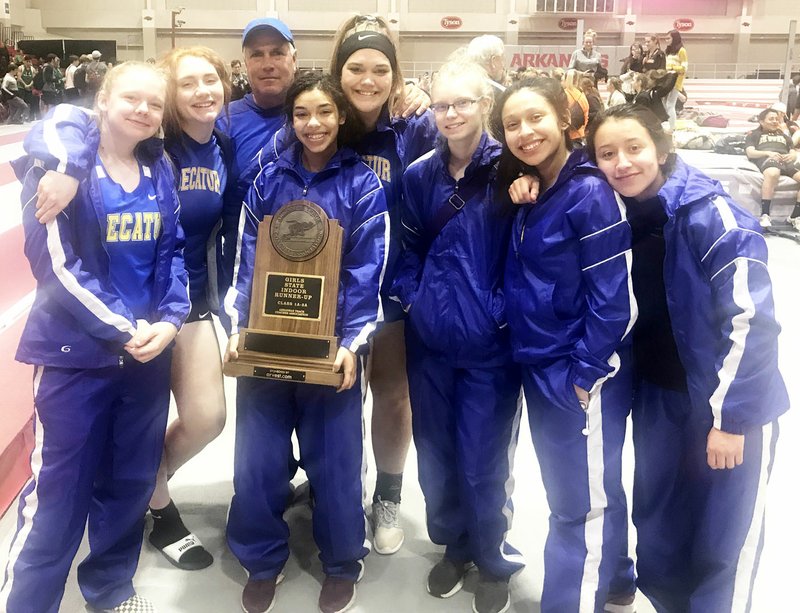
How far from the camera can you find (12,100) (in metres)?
13.7

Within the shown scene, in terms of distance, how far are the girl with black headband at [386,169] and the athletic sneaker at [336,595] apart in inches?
11.9

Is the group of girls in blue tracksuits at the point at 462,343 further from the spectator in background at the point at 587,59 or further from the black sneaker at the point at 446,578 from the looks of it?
the spectator in background at the point at 587,59

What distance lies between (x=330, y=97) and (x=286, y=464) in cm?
118

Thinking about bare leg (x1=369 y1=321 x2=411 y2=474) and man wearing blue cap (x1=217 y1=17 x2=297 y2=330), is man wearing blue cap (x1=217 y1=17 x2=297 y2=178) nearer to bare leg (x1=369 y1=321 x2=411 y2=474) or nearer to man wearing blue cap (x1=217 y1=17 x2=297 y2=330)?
man wearing blue cap (x1=217 y1=17 x2=297 y2=330)

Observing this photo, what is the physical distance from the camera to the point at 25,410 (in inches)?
113

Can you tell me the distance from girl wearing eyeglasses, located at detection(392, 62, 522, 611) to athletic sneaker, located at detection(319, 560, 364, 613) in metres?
Result: 0.29

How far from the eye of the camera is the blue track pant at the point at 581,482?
6.07 feet

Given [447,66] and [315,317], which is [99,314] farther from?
[447,66]

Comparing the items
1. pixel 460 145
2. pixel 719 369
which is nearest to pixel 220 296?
pixel 460 145

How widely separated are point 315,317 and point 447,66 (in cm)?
91

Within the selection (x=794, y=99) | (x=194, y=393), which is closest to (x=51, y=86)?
(x=794, y=99)

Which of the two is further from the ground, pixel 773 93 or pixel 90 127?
pixel 773 93

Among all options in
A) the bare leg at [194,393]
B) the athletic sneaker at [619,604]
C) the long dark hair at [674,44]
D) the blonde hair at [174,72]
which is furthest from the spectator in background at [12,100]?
the athletic sneaker at [619,604]

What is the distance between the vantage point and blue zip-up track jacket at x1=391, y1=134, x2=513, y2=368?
1988mm
